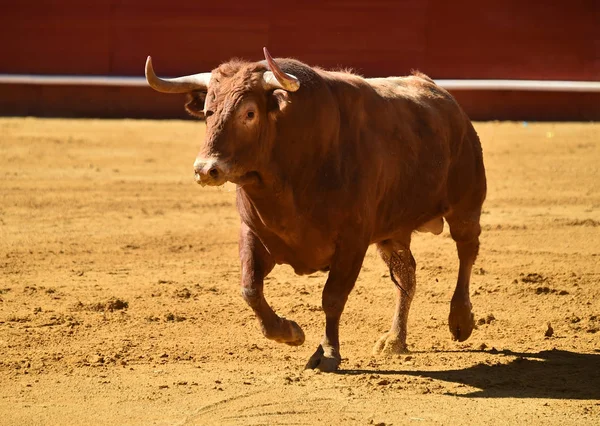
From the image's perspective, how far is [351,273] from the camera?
4.91m

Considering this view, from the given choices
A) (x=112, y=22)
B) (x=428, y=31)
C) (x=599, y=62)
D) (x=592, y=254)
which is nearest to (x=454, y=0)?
(x=428, y=31)

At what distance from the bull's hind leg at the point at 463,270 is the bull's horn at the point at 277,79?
1.67m

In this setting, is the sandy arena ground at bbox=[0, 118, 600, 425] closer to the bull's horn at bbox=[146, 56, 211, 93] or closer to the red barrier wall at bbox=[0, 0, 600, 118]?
the bull's horn at bbox=[146, 56, 211, 93]

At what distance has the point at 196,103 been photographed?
485 cm

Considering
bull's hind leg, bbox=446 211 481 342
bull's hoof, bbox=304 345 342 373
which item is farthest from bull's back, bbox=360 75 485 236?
bull's hoof, bbox=304 345 342 373

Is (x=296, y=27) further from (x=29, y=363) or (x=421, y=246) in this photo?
(x=29, y=363)

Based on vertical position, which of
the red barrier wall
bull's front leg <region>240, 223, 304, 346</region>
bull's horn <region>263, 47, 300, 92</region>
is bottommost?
bull's front leg <region>240, 223, 304, 346</region>

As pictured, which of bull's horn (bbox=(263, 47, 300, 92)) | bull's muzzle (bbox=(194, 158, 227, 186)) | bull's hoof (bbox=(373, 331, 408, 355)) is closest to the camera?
bull's muzzle (bbox=(194, 158, 227, 186))

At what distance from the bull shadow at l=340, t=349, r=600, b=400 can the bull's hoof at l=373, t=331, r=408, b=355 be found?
399 mm

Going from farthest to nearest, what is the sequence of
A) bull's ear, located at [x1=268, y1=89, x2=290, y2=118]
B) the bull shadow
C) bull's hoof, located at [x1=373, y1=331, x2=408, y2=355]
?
1. bull's hoof, located at [x1=373, y1=331, x2=408, y2=355]
2. the bull shadow
3. bull's ear, located at [x1=268, y1=89, x2=290, y2=118]

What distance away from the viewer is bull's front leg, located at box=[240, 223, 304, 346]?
488 centimetres

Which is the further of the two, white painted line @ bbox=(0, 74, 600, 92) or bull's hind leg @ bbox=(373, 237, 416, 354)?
white painted line @ bbox=(0, 74, 600, 92)

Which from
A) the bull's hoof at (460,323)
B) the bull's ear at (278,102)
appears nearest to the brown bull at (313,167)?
the bull's ear at (278,102)

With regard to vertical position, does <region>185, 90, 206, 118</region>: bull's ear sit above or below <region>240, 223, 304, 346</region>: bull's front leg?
above
